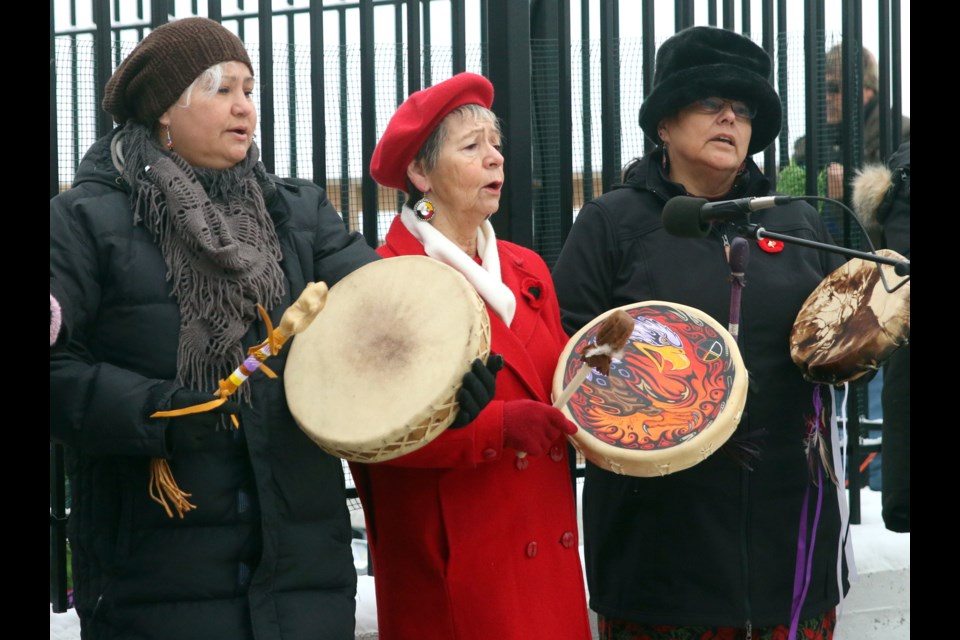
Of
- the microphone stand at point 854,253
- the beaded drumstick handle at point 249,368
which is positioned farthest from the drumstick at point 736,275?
the beaded drumstick handle at point 249,368

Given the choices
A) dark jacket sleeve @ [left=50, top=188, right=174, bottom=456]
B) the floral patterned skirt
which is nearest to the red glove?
dark jacket sleeve @ [left=50, top=188, right=174, bottom=456]

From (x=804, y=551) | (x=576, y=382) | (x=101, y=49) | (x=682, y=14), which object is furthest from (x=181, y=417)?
(x=682, y=14)

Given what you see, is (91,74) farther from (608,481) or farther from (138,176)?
(608,481)

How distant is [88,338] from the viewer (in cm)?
297

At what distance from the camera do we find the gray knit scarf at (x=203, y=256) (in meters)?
2.92

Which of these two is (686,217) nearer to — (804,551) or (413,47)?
(804,551)

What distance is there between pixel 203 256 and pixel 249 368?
1.17 feet

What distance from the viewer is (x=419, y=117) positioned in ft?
11.4

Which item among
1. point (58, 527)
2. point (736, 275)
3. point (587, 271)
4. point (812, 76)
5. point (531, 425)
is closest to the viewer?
point (531, 425)

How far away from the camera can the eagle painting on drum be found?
10.2ft

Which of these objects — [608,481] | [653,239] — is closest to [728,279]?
[653,239]

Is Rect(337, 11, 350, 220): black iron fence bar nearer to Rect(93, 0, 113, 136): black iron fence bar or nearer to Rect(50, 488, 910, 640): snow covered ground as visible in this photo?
Rect(93, 0, 113, 136): black iron fence bar

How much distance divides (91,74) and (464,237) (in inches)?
51.0

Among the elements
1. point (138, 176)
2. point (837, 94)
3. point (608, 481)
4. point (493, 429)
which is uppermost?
point (837, 94)
